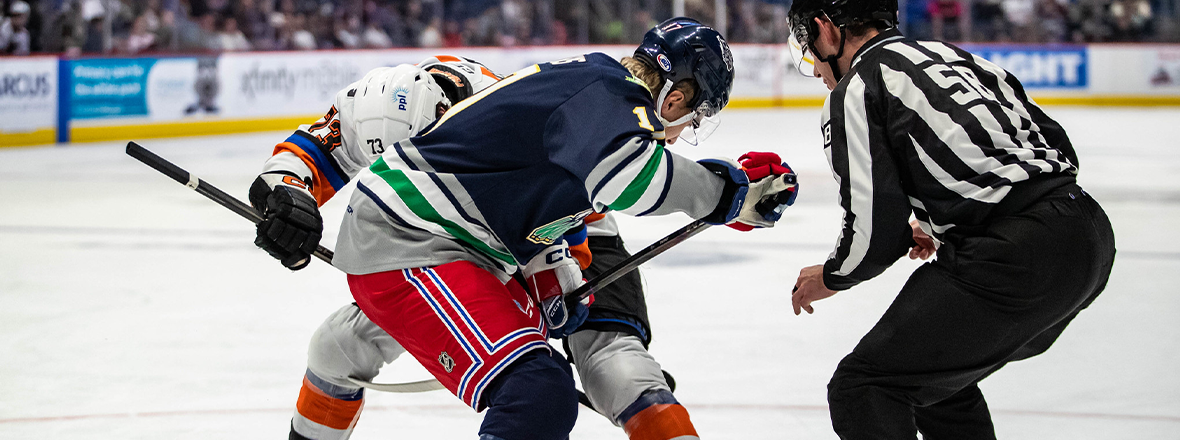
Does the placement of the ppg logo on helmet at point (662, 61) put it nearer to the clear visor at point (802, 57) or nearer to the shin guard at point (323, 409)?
the clear visor at point (802, 57)

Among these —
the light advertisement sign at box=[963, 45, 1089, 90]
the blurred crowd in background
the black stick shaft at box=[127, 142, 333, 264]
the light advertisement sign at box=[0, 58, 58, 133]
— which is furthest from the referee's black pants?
the light advertisement sign at box=[963, 45, 1089, 90]

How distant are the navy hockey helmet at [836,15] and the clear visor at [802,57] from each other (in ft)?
0.10

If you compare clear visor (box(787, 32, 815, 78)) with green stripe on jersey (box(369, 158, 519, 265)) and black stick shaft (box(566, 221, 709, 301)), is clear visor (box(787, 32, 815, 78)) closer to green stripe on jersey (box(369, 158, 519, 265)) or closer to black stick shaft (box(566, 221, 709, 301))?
black stick shaft (box(566, 221, 709, 301))

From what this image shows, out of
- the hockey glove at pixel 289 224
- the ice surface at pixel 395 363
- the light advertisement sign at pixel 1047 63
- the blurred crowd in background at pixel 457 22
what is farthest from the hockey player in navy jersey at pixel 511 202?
the light advertisement sign at pixel 1047 63

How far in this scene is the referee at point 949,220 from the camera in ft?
6.56

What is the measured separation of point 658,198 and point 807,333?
7.87 feet

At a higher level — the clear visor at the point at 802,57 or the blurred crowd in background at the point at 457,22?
the clear visor at the point at 802,57

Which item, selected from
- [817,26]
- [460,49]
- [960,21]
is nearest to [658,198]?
[817,26]

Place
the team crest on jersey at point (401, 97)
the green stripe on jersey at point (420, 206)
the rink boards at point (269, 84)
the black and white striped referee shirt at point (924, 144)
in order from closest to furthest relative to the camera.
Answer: the black and white striped referee shirt at point (924, 144)
the green stripe on jersey at point (420, 206)
the team crest on jersey at point (401, 97)
the rink boards at point (269, 84)

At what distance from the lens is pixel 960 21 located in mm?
16781

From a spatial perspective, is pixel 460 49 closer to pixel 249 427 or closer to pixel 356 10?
pixel 356 10

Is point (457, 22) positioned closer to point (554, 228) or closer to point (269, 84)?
point (269, 84)

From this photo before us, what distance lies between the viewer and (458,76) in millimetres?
2658

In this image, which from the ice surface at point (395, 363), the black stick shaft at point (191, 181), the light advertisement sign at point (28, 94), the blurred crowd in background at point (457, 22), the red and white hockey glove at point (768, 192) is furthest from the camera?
the blurred crowd in background at point (457, 22)
